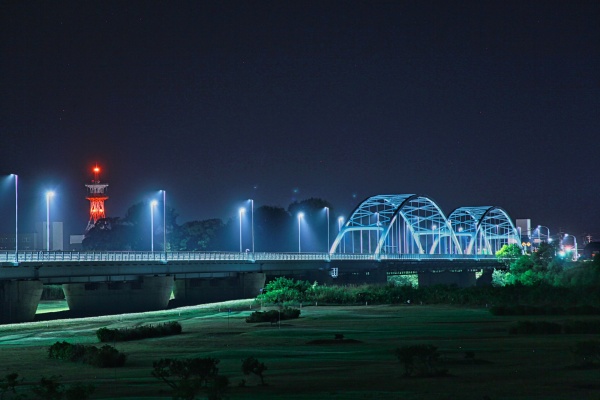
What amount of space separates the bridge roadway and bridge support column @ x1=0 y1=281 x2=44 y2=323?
737mm

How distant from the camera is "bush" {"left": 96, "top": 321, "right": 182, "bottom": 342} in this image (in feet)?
209

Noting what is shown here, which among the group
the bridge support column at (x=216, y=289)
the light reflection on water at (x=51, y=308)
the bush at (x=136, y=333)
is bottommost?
the bush at (x=136, y=333)

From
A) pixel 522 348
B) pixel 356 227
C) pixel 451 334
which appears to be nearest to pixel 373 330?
pixel 451 334

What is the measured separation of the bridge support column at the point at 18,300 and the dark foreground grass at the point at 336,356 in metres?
4.62

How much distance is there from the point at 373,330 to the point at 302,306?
38538mm

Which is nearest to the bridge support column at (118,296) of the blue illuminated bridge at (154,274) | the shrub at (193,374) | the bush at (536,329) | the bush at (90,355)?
→ the blue illuminated bridge at (154,274)

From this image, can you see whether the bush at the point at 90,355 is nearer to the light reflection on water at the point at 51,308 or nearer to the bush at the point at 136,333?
the bush at the point at 136,333

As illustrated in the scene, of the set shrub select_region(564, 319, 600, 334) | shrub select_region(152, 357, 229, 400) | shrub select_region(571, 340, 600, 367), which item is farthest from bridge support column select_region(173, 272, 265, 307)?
shrub select_region(152, 357, 229, 400)

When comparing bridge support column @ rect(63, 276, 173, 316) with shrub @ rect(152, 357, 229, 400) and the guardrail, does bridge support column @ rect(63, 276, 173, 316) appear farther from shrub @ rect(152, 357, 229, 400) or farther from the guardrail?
shrub @ rect(152, 357, 229, 400)

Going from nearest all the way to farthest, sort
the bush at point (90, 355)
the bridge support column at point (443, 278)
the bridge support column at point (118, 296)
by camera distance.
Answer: the bush at point (90, 355), the bridge support column at point (118, 296), the bridge support column at point (443, 278)

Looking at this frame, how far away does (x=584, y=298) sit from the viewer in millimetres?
101750

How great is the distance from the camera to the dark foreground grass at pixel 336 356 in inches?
1487

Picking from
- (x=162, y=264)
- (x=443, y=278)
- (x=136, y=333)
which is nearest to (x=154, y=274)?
(x=162, y=264)

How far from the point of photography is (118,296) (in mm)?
105688
